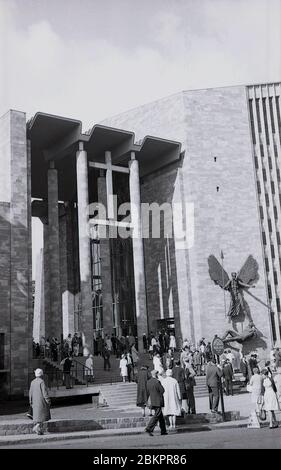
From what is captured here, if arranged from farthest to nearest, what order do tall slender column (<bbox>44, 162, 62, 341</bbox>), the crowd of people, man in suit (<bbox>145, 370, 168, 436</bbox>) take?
tall slender column (<bbox>44, 162, 62, 341</bbox>) < the crowd of people < man in suit (<bbox>145, 370, 168, 436</bbox>)

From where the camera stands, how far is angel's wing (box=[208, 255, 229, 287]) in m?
29.6

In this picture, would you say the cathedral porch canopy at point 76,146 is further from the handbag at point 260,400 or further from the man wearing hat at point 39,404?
the handbag at point 260,400

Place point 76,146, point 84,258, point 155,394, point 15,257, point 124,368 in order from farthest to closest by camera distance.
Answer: point 76,146, point 84,258, point 15,257, point 124,368, point 155,394

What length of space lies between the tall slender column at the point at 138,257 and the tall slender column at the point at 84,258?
2617mm

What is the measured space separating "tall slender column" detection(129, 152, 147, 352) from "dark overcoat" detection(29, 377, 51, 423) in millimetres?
16680

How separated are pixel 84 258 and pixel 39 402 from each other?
16886 millimetres

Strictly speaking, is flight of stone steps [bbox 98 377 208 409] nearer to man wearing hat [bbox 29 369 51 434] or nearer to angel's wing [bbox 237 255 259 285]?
man wearing hat [bbox 29 369 51 434]

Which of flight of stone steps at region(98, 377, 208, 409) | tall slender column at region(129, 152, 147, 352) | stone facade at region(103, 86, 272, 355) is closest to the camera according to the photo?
flight of stone steps at region(98, 377, 208, 409)

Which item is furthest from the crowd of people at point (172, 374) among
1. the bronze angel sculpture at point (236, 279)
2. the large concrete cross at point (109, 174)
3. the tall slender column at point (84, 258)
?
the large concrete cross at point (109, 174)

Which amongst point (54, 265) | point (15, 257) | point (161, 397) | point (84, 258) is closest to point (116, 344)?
point (84, 258)

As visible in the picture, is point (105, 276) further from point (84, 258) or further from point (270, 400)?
point (270, 400)

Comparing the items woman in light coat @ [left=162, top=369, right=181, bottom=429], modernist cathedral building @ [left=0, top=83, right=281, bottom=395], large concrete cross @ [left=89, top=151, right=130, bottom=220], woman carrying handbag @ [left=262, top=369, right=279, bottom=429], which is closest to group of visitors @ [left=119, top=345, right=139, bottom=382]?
modernist cathedral building @ [left=0, top=83, right=281, bottom=395]

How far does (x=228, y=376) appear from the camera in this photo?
1908 cm

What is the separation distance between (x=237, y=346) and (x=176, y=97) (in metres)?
14.4
